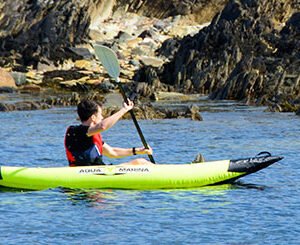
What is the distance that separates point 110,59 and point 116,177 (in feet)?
10.5

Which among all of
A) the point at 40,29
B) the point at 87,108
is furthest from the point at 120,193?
the point at 40,29

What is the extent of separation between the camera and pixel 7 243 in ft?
41.3

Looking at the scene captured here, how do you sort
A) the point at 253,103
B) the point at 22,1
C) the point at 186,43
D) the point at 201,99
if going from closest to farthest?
1. the point at 253,103
2. the point at 201,99
3. the point at 186,43
4. the point at 22,1

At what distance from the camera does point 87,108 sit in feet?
53.7

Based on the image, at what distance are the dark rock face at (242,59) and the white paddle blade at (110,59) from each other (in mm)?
20045

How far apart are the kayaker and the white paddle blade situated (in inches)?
85.6

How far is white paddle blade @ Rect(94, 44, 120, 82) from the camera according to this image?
18766 millimetres

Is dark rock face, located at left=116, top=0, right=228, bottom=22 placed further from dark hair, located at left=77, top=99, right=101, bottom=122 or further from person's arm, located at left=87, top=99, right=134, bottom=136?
person's arm, located at left=87, top=99, right=134, bottom=136

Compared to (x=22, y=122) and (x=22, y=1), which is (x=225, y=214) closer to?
(x=22, y=122)

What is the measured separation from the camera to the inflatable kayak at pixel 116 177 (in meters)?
16.5

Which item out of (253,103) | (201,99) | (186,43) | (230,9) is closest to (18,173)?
(253,103)

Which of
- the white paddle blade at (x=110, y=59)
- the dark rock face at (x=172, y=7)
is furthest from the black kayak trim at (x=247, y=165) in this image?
the dark rock face at (x=172, y=7)

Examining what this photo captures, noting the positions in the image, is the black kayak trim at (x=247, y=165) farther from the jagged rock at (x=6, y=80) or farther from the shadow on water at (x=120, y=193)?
the jagged rock at (x=6, y=80)

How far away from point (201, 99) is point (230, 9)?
49.5 ft
